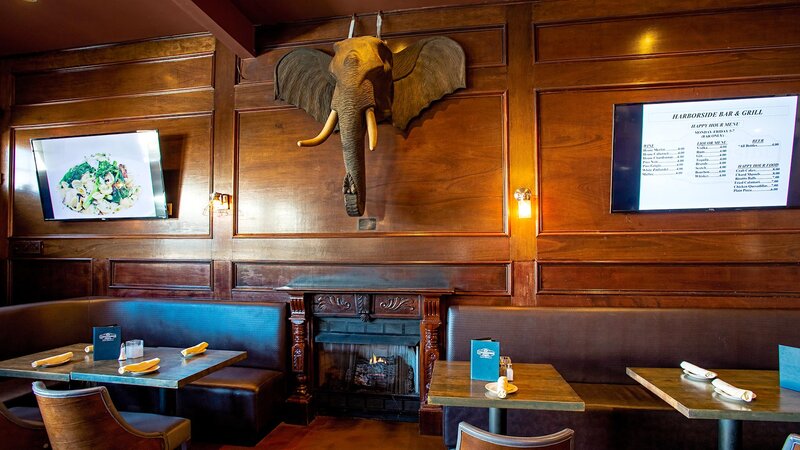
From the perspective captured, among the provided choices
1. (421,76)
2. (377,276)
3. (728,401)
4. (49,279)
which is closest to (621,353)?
(728,401)

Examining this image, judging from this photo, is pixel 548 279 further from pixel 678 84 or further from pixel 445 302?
pixel 678 84

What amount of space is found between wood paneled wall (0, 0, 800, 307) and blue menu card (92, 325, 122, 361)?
1.13 metres

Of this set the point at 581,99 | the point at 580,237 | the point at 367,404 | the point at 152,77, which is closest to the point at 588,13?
the point at 581,99

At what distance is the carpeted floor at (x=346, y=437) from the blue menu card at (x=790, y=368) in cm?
191

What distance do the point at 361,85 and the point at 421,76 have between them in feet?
2.12

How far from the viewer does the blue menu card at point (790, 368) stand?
1919 mm

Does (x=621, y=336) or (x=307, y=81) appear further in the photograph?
(x=307, y=81)

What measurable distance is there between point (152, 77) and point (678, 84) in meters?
4.46

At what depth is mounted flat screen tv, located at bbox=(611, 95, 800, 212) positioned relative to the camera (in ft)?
9.28

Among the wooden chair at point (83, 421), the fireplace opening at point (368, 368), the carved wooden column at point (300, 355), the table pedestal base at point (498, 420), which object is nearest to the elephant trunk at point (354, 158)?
the carved wooden column at point (300, 355)

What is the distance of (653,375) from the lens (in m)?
2.17

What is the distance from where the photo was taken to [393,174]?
3312 mm

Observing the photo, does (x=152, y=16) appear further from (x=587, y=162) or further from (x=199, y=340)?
(x=587, y=162)

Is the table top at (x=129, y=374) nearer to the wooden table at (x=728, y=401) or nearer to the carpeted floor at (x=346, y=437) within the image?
the carpeted floor at (x=346, y=437)
